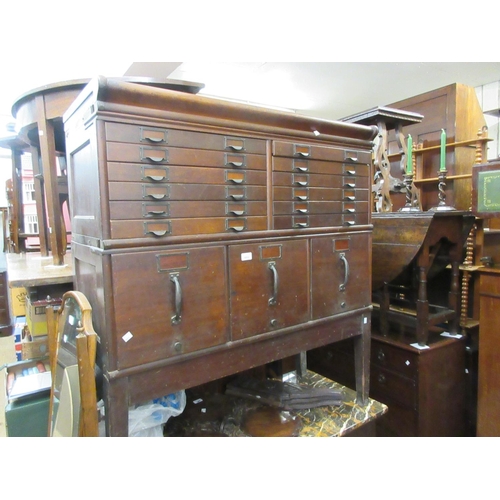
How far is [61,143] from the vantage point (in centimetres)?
228

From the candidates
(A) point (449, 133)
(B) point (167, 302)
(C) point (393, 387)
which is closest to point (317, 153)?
(B) point (167, 302)

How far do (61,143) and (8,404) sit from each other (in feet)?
4.98

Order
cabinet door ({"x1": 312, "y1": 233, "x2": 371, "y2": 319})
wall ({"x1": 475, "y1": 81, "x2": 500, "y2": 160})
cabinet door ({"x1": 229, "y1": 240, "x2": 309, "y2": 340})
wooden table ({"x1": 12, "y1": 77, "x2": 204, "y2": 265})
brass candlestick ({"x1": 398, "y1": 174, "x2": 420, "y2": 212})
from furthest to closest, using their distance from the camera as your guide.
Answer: wall ({"x1": 475, "y1": 81, "x2": 500, "y2": 160}) < brass candlestick ({"x1": 398, "y1": 174, "x2": 420, "y2": 212}) < wooden table ({"x1": 12, "y1": 77, "x2": 204, "y2": 265}) < cabinet door ({"x1": 312, "y1": 233, "x2": 371, "y2": 319}) < cabinet door ({"x1": 229, "y1": 240, "x2": 309, "y2": 340})

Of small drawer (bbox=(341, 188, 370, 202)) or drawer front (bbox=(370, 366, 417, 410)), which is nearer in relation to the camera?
small drawer (bbox=(341, 188, 370, 202))

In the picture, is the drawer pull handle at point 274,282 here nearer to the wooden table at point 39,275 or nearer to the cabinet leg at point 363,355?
the cabinet leg at point 363,355

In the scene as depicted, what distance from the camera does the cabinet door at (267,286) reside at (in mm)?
1291

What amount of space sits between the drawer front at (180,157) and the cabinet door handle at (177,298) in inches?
13.9

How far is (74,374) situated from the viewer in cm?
120

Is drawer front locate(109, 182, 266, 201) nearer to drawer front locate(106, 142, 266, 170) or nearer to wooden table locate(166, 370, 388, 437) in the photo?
drawer front locate(106, 142, 266, 170)

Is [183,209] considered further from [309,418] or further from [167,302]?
[309,418]

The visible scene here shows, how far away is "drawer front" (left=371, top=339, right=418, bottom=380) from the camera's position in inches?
81.0

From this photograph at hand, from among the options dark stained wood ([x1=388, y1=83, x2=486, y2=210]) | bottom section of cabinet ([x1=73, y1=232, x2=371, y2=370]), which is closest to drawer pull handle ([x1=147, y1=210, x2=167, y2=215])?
bottom section of cabinet ([x1=73, y1=232, x2=371, y2=370])

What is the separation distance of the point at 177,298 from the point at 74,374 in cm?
44

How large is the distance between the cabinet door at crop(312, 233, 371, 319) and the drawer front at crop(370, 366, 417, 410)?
2.39 feet
